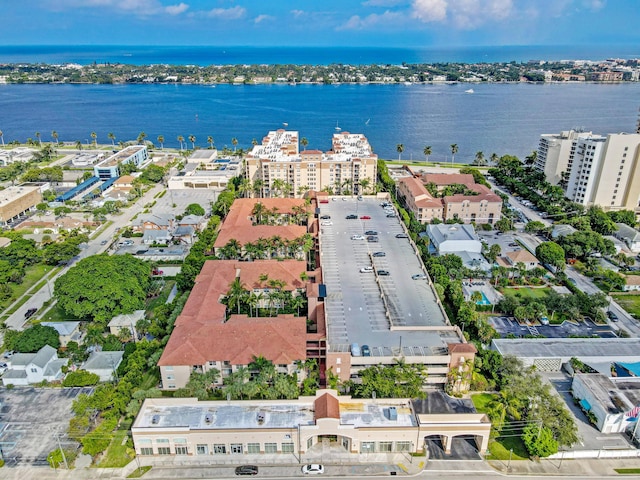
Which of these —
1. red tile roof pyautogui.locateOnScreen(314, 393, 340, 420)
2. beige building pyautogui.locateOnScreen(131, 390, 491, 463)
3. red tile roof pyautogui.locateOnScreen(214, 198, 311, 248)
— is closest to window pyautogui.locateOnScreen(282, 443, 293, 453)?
beige building pyautogui.locateOnScreen(131, 390, 491, 463)

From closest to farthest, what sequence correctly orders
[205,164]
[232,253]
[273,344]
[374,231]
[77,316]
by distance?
[273,344] < [77,316] < [232,253] < [374,231] < [205,164]

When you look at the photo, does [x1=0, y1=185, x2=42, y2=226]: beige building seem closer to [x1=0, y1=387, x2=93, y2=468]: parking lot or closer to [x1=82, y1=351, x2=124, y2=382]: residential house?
[x1=0, y1=387, x2=93, y2=468]: parking lot

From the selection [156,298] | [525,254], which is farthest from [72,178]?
[525,254]

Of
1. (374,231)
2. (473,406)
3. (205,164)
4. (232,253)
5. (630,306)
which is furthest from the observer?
(205,164)

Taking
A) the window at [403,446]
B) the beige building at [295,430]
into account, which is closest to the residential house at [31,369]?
the beige building at [295,430]

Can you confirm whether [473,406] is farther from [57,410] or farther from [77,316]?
[77,316]
